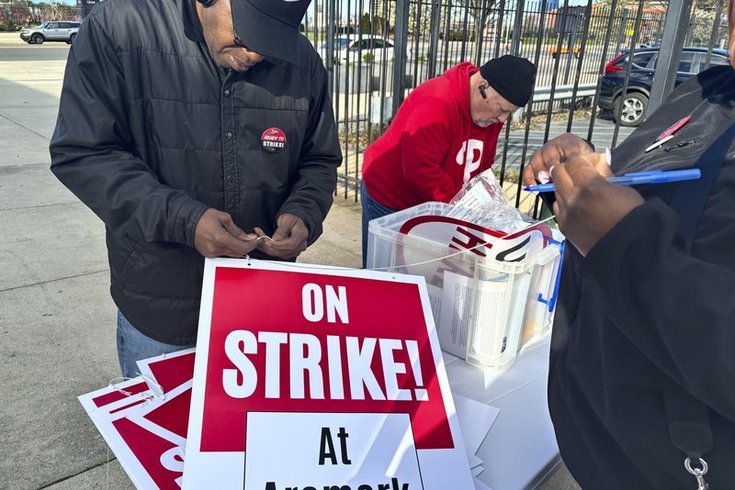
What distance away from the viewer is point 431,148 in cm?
238

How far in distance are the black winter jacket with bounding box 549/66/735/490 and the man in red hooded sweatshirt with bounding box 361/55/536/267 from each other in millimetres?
1291

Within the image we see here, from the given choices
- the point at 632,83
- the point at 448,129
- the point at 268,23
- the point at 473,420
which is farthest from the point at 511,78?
the point at 632,83

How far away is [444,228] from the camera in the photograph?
1.55 metres

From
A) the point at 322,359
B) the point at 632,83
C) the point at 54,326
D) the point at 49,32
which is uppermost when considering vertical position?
the point at 322,359

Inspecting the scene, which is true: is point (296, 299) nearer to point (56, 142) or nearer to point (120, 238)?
point (120, 238)

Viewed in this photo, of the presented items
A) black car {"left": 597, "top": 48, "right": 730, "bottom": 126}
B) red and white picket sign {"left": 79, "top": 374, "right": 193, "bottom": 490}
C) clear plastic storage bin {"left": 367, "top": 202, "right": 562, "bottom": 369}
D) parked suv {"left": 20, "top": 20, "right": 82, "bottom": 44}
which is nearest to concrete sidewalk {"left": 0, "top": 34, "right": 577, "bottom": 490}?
red and white picket sign {"left": 79, "top": 374, "right": 193, "bottom": 490}

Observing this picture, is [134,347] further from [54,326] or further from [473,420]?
[54,326]

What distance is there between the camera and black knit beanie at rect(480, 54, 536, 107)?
2.32 m

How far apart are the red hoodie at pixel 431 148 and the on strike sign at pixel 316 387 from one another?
1.12 m

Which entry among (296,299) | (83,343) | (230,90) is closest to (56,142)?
(230,90)

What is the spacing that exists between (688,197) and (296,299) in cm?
80

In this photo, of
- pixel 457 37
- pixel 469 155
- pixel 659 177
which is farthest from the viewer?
pixel 457 37

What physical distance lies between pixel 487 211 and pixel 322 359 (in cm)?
69

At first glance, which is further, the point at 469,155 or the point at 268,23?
the point at 469,155
